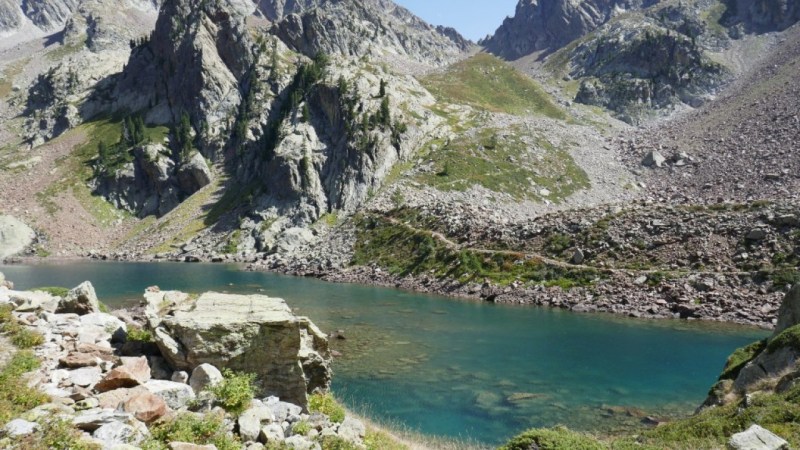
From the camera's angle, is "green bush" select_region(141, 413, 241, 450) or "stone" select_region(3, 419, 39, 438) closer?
"stone" select_region(3, 419, 39, 438)

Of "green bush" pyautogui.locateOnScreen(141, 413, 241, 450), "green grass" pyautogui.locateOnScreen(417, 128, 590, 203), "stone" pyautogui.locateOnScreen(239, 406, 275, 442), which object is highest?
"green grass" pyautogui.locateOnScreen(417, 128, 590, 203)

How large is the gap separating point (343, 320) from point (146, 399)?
116ft

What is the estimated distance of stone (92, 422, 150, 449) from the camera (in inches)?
401

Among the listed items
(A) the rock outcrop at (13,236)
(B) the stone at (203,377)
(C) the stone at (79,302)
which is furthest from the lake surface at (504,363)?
(A) the rock outcrop at (13,236)

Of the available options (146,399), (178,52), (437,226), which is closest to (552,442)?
(146,399)

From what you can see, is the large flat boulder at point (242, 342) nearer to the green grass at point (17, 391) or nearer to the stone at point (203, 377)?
the stone at point (203, 377)

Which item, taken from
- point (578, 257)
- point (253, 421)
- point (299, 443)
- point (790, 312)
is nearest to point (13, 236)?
point (578, 257)

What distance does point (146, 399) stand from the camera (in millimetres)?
12070

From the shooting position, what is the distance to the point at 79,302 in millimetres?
20438

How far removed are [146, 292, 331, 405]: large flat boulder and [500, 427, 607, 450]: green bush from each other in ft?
28.5

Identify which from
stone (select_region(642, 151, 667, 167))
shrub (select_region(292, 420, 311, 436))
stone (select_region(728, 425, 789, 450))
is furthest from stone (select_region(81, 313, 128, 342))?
stone (select_region(642, 151, 667, 167))

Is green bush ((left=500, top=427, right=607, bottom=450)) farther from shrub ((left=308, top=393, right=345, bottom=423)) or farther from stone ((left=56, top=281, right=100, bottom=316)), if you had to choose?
stone ((left=56, top=281, right=100, bottom=316))

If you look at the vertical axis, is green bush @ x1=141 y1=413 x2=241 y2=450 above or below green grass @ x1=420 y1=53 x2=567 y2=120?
below

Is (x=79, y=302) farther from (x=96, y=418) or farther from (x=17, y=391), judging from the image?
(x=96, y=418)
